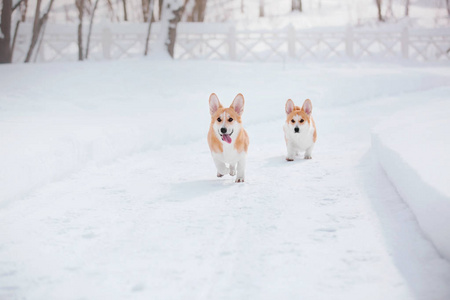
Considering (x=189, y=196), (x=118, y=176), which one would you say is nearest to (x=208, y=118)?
(x=118, y=176)

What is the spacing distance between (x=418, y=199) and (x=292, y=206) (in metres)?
1.00

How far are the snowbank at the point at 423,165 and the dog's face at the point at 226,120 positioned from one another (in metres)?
1.35

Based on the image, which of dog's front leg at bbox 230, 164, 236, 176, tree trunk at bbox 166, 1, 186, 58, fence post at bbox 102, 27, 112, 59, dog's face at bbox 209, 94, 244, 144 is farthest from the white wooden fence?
dog's face at bbox 209, 94, 244, 144

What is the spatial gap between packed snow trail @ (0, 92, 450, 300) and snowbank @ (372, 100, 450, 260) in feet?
0.39

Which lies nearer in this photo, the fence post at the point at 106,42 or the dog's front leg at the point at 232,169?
the dog's front leg at the point at 232,169

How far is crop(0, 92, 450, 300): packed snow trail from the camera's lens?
2.56m

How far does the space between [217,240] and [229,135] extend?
167 cm

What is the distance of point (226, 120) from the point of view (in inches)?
185

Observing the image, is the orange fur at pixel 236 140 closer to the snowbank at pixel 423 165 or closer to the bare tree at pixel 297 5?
the snowbank at pixel 423 165

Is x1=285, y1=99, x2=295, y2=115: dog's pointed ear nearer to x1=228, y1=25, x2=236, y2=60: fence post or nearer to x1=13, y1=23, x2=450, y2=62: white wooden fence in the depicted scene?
x1=13, y1=23, x2=450, y2=62: white wooden fence

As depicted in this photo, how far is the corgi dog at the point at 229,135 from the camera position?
15.4 feet

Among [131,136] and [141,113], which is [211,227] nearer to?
[131,136]

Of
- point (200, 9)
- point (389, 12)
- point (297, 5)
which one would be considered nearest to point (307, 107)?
point (200, 9)

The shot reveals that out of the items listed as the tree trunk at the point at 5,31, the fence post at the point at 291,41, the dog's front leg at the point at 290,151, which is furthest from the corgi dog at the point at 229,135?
the fence post at the point at 291,41
